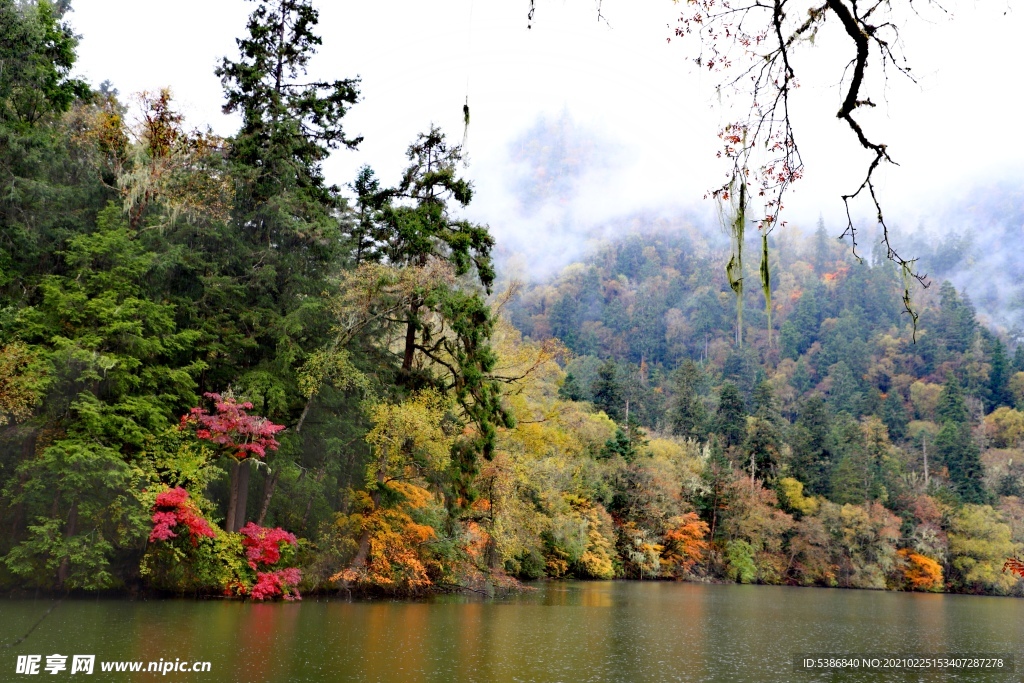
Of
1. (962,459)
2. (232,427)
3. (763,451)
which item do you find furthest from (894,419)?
(232,427)

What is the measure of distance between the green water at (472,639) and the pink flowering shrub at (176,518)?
4.83 ft

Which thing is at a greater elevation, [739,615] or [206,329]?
[206,329]

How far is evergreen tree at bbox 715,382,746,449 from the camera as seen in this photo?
5681cm

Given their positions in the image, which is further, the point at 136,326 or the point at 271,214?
the point at 271,214

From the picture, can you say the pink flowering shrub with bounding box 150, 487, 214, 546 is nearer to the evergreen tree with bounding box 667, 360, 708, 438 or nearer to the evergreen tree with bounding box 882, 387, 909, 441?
the evergreen tree with bounding box 667, 360, 708, 438

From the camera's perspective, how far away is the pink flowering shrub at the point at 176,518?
1706 cm

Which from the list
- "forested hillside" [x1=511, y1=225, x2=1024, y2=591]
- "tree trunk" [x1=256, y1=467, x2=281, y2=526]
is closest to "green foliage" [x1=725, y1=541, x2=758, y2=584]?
"forested hillside" [x1=511, y1=225, x2=1024, y2=591]

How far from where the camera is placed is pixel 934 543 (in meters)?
48.7

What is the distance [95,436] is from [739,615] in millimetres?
18978

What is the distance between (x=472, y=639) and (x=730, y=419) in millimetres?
45794

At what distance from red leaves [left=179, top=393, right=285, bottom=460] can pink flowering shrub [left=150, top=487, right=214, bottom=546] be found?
1.43 m

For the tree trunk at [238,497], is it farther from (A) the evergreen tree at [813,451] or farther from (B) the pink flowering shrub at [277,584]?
(A) the evergreen tree at [813,451]

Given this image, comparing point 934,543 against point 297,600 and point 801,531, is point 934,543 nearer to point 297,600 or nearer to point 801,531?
point 801,531

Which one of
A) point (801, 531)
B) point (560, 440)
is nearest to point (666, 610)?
point (560, 440)
